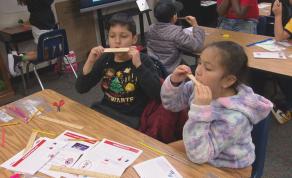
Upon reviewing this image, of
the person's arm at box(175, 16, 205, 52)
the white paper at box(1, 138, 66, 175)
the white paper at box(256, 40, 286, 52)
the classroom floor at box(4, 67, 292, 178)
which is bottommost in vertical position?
the classroom floor at box(4, 67, 292, 178)

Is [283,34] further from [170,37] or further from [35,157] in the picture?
[35,157]

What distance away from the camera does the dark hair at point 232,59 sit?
118 centimetres

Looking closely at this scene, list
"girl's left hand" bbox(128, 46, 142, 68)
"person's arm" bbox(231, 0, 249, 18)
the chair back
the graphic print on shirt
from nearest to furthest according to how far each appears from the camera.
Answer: "girl's left hand" bbox(128, 46, 142, 68) < the graphic print on shirt < "person's arm" bbox(231, 0, 249, 18) < the chair back

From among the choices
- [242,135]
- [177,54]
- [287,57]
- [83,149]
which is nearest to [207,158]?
[242,135]

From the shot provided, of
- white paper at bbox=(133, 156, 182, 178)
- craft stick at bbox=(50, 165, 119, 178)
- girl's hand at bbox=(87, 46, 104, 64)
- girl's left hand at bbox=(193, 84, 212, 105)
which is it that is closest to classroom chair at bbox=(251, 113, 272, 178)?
girl's left hand at bbox=(193, 84, 212, 105)

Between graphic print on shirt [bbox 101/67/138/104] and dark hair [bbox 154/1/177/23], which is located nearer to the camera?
graphic print on shirt [bbox 101/67/138/104]

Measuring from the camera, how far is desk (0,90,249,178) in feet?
3.66

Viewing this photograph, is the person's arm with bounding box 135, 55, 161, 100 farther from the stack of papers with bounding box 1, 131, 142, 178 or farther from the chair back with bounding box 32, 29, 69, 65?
the chair back with bounding box 32, 29, 69, 65

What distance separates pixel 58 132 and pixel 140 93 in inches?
22.6

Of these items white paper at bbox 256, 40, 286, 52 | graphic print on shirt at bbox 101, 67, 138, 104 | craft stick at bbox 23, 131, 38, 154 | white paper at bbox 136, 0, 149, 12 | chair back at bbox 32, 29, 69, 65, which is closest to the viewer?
craft stick at bbox 23, 131, 38, 154

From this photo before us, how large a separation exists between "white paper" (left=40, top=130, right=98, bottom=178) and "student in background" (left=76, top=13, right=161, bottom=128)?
1.44 ft

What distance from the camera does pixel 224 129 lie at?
1113 mm

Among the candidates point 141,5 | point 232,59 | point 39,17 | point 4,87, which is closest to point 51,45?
point 39,17

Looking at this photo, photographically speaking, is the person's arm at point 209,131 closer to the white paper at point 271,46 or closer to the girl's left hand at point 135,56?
the girl's left hand at point 135,56
